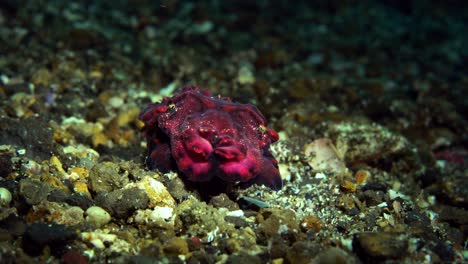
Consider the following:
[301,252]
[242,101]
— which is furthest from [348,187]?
[242,101]

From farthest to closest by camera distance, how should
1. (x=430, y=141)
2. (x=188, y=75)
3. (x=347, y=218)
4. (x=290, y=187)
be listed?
(x=188, y=75)
(x=430, y=141)
(x=290, y=187)
(x=347, y=218)

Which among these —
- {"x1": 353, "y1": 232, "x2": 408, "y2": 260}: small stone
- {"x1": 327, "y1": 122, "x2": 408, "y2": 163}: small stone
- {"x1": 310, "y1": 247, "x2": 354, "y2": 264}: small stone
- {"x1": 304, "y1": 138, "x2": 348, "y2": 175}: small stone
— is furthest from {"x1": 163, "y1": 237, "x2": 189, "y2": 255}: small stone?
{"x1": 327, "y1": 122, "x2": 408, "y2": 163}: small stone

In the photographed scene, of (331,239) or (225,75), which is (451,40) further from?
(331,239)

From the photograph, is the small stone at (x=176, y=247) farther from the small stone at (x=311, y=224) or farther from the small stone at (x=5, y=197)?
the small stone at (x=5, y=197)

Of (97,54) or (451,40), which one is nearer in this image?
(97,54)

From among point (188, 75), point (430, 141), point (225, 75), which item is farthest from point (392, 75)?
point (188, 75)

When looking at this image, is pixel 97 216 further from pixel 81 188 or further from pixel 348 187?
pixel 348 187

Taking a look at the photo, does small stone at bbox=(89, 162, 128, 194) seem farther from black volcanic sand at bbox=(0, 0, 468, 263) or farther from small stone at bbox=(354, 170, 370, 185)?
small stone at bbox=(354, 170, 370, 185)
